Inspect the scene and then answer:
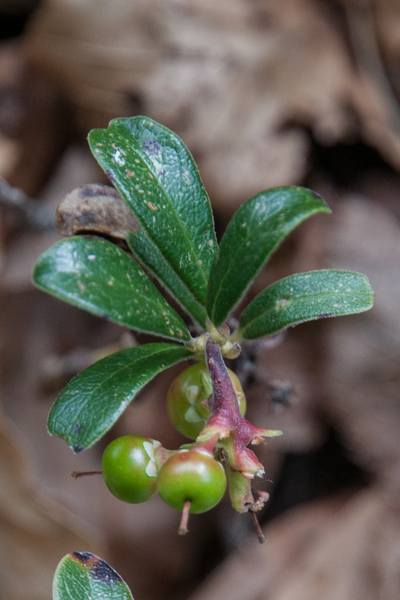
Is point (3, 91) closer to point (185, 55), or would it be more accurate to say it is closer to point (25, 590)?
point (185, 55)

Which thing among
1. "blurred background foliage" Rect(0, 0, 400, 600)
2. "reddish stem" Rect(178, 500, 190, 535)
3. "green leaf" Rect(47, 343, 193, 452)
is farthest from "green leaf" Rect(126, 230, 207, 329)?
"blurred background foliage" Rect(0, 0, 400, 600)

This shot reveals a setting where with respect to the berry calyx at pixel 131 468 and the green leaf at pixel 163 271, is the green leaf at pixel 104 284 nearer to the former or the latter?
the green leaf at pixel 163 271

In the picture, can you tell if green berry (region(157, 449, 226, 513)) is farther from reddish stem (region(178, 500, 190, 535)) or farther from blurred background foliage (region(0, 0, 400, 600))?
blurred background foliage (region(0, 0, 400, 600))

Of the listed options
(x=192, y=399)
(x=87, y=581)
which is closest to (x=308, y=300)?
(x=192, y=399)

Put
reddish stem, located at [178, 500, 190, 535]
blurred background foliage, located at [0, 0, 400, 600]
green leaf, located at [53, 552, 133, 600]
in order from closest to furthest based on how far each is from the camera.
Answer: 1. reddish stem, located at [178, 500, 190, 535]
2. green leaf, located at [53, 552, 133, 600]
3. blurred background foliage, located at [0, 0, 400, 600]

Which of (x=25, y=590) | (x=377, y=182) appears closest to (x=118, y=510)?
(x=25, y=590)

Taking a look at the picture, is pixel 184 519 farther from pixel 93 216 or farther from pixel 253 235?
pixel 93 216
